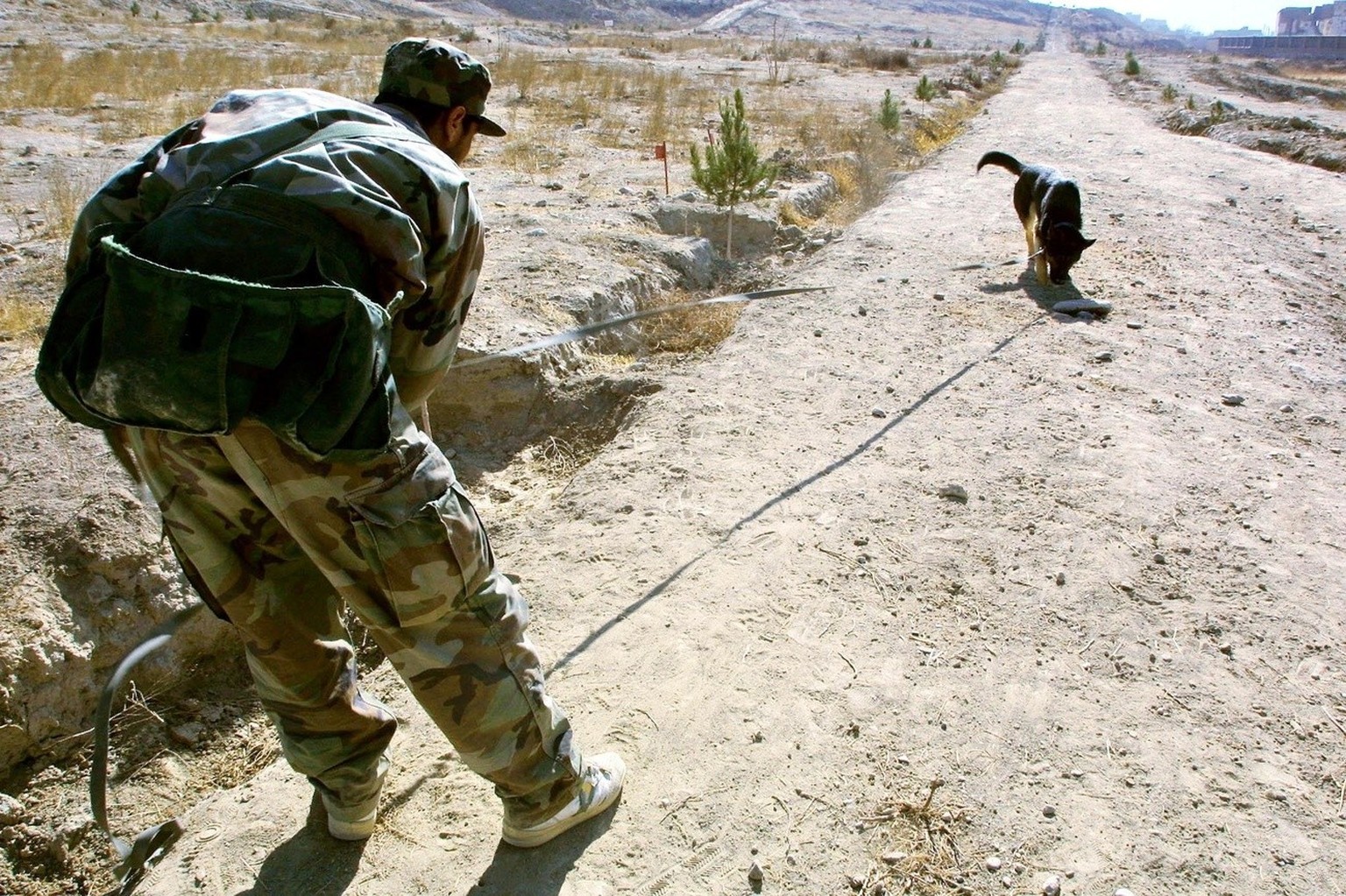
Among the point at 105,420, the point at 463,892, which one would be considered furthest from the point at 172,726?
the point at 105,420

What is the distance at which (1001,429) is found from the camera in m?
4.19

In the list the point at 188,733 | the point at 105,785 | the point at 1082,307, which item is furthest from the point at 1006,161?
the point at 105,785

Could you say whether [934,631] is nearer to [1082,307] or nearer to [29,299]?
[1082,307]

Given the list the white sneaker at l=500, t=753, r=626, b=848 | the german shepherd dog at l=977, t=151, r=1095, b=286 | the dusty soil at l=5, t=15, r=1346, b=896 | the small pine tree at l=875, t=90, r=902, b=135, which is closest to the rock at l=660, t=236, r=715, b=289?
the dusty soil at l=5, t=15, r=1346, b=896

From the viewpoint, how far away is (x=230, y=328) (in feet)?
4.63

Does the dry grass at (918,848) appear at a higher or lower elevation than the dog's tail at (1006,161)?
lower

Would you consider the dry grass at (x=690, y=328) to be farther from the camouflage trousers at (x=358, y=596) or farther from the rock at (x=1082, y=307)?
the camouflage trousers at (x=358, y=596)

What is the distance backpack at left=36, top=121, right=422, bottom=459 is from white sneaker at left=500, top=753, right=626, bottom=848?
98 centimetres

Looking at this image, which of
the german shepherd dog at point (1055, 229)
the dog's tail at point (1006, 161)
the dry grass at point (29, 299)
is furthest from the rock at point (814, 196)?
the dry grass at point (29, 299)

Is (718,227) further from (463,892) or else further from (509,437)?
(463,892)

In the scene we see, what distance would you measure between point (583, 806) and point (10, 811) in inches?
69.3

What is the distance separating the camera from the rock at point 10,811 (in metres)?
2.57

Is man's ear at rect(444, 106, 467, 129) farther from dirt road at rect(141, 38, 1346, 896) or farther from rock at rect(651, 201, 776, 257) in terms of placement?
rock at rect(651, 201, 776, 257)

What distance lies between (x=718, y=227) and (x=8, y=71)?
12.2 metres
